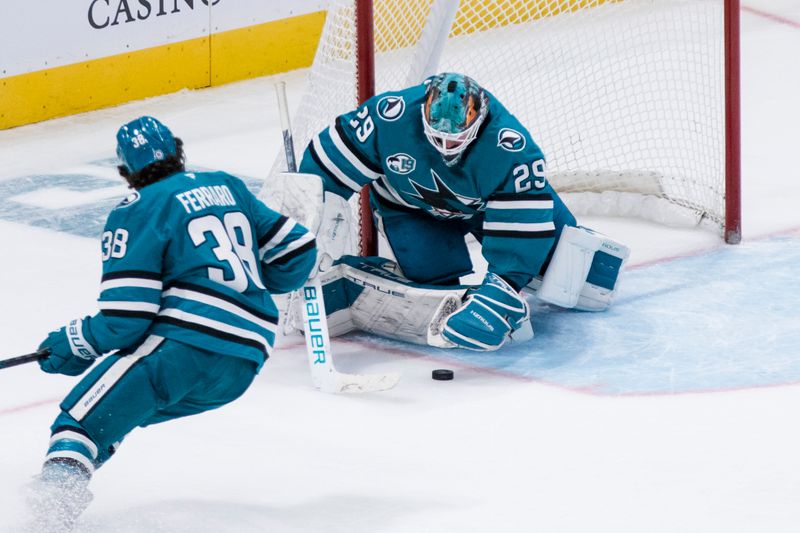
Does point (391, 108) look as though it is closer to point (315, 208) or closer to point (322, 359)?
point (315, 208)

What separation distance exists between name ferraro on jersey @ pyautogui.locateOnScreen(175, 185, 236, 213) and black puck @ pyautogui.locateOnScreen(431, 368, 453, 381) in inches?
44.3

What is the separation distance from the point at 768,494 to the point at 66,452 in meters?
1.42

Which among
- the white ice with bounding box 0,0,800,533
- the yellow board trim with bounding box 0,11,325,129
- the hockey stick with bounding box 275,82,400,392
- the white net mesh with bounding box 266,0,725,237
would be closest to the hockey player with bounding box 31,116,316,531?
the white ice with bounding box 0,0,800,533

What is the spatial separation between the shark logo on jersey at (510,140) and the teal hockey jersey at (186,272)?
1150mm

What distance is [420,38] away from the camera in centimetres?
507

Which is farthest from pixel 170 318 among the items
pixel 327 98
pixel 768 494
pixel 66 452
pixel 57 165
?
pixel 57 165

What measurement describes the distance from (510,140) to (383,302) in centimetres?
57

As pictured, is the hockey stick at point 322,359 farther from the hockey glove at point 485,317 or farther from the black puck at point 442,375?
A: the hockey glove at point 485,317

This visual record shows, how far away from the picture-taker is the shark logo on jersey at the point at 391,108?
14.6ft

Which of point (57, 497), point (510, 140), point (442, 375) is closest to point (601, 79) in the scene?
point (510, 140)

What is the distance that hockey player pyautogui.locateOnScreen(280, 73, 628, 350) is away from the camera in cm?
434

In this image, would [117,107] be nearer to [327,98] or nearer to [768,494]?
[327,98]

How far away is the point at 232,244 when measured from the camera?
128 inches

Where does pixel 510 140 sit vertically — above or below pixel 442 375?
above
